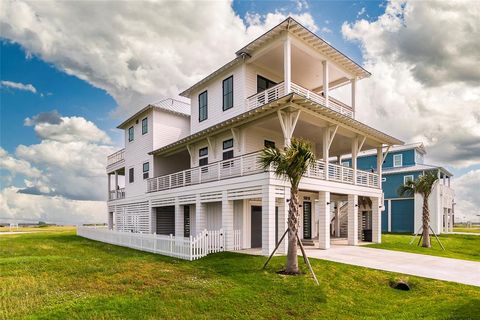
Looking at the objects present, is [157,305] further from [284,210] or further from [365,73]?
[365,73]

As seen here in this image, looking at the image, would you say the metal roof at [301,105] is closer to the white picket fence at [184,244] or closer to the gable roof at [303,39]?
the gable roof at [303,39]

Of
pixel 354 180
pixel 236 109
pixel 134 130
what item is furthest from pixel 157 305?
pixel 134 130

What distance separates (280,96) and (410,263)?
9.82 meters

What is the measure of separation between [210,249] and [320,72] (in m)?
13.2

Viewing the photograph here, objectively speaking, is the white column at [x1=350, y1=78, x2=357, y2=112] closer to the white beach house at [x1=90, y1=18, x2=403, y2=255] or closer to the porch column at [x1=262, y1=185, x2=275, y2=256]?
the white beach house at [x1=90, y1=18, x2=403, y2=255]

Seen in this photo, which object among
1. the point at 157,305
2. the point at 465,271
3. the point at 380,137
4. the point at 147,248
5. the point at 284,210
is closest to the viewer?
the point at 157,305

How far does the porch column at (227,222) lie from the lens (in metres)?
18.1

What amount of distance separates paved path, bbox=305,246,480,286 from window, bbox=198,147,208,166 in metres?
9.33

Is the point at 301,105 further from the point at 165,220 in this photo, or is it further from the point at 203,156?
the point at 165,220

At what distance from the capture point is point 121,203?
3366 cm

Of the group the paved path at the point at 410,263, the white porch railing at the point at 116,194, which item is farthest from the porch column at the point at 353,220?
the white porch railing at the point at 116,194

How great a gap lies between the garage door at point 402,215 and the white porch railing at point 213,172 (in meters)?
26.8

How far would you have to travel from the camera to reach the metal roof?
52.7ft

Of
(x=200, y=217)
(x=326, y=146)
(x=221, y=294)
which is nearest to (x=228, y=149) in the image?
(x=200, y=217)
